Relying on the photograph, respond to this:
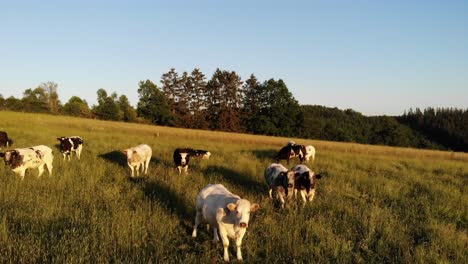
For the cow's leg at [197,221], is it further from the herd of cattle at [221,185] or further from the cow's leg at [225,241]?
the cow's leg at [225,241]

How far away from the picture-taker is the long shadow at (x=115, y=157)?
61.6 feet

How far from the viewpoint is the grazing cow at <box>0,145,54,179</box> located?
13633mm

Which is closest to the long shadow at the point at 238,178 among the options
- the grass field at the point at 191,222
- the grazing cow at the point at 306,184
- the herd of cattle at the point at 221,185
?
the grass field at the point at 191,222

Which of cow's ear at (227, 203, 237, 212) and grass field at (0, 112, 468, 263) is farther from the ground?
cow's ear at (227, 203, 237, 212)

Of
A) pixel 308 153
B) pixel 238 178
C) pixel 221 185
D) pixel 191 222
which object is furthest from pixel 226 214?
pixel 308 153

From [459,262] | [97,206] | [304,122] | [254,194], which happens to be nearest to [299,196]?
[254,194]

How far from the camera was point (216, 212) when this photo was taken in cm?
772

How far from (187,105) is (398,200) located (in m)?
75.7

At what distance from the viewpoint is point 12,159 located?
13641mm

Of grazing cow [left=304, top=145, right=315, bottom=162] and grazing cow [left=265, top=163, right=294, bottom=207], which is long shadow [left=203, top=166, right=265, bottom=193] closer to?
grazing cow [left=265, top=163, right=294, bottom=207]

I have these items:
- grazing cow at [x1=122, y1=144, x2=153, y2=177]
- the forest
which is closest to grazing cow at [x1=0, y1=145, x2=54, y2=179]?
grazing cow at [x1=122, y1=144, x2=153, y2=177]

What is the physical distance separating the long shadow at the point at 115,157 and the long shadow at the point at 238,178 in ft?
15.0

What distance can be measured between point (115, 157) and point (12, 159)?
23.2 ft

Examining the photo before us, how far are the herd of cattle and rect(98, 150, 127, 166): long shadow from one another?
1.31 metres
